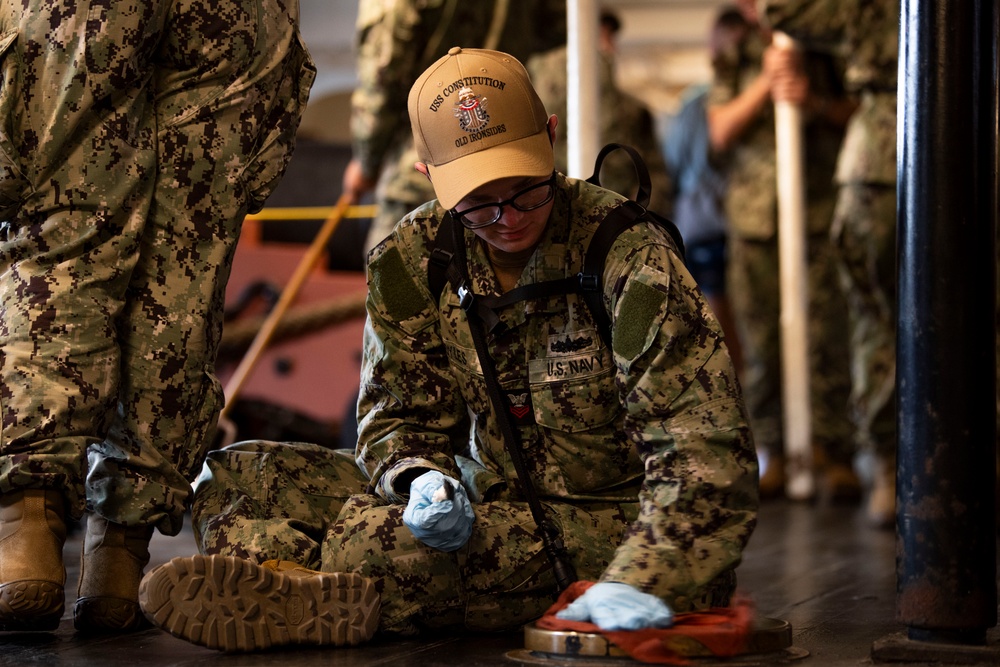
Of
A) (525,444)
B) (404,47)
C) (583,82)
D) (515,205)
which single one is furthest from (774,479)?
(515,205)

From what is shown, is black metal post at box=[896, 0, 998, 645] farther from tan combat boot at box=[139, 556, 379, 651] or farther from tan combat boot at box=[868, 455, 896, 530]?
tan combat boot at box=[868, 455, 896, 530]

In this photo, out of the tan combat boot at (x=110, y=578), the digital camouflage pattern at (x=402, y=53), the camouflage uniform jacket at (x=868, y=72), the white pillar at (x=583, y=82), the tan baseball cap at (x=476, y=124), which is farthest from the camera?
the camouflage uniform jacket at (x=868, y=72)

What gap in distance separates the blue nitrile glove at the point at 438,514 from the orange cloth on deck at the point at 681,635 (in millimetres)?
231

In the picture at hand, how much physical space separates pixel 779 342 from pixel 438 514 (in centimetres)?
382

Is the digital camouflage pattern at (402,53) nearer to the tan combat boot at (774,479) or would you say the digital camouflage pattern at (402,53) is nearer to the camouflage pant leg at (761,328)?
the camouflage pant leg at (761,328)

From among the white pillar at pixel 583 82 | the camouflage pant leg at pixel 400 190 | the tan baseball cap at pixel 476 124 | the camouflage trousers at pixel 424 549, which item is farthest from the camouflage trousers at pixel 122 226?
the camouflage pant leg at pixel 400 190

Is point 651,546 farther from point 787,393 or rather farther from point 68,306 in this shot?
point 787,393

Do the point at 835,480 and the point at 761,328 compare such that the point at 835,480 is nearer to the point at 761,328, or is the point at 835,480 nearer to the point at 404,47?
the point at 761,328

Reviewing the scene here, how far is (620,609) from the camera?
1838 mm

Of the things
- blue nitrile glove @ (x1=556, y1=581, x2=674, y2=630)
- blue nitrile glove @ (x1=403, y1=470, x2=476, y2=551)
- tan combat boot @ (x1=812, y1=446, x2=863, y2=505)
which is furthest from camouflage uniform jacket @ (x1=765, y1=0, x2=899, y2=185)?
blue nitrile glove @ (x1=556, y1=581, x2=674, y2=630)

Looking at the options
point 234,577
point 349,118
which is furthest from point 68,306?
point 349,118

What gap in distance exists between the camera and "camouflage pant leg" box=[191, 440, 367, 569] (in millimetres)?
2256

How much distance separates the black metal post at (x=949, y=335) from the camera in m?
1.90

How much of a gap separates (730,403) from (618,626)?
39cm
